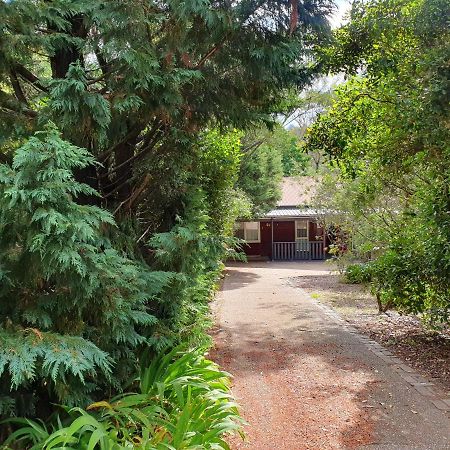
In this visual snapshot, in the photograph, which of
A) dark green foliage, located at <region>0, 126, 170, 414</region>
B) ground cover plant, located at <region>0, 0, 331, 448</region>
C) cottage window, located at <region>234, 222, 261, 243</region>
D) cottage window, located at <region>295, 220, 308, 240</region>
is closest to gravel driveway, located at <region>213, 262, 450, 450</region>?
ground cover plant, located at <region>0, 0, 331, 448</region>

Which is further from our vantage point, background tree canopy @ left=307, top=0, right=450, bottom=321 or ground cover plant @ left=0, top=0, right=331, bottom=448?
background tree canopy @ left=307, top=0, right=450, bottom=321

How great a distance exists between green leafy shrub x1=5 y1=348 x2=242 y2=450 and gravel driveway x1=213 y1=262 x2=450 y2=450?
1.54 feet

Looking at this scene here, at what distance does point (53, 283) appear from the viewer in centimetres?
354

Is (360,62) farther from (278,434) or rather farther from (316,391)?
(278,434)

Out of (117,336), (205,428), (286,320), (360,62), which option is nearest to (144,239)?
(117,336)

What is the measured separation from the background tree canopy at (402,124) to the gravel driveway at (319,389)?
1327mm

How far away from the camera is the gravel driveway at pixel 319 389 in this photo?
4.38 metres

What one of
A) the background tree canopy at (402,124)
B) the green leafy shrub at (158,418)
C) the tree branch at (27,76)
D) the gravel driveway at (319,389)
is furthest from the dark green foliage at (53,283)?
the background tree canopy at (402,124)

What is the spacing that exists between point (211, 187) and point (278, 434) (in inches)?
172

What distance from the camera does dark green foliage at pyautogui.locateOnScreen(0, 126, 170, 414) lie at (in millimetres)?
2971

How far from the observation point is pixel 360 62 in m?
7.25

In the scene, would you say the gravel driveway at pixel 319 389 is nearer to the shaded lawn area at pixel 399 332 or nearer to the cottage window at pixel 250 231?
the shaded lawn area at pixel 399 332

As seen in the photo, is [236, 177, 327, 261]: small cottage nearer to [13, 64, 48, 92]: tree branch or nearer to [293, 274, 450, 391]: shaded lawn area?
[293, 274, 450, 391]: shaded lawn area

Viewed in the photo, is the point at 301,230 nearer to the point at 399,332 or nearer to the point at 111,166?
the point at 399,332
